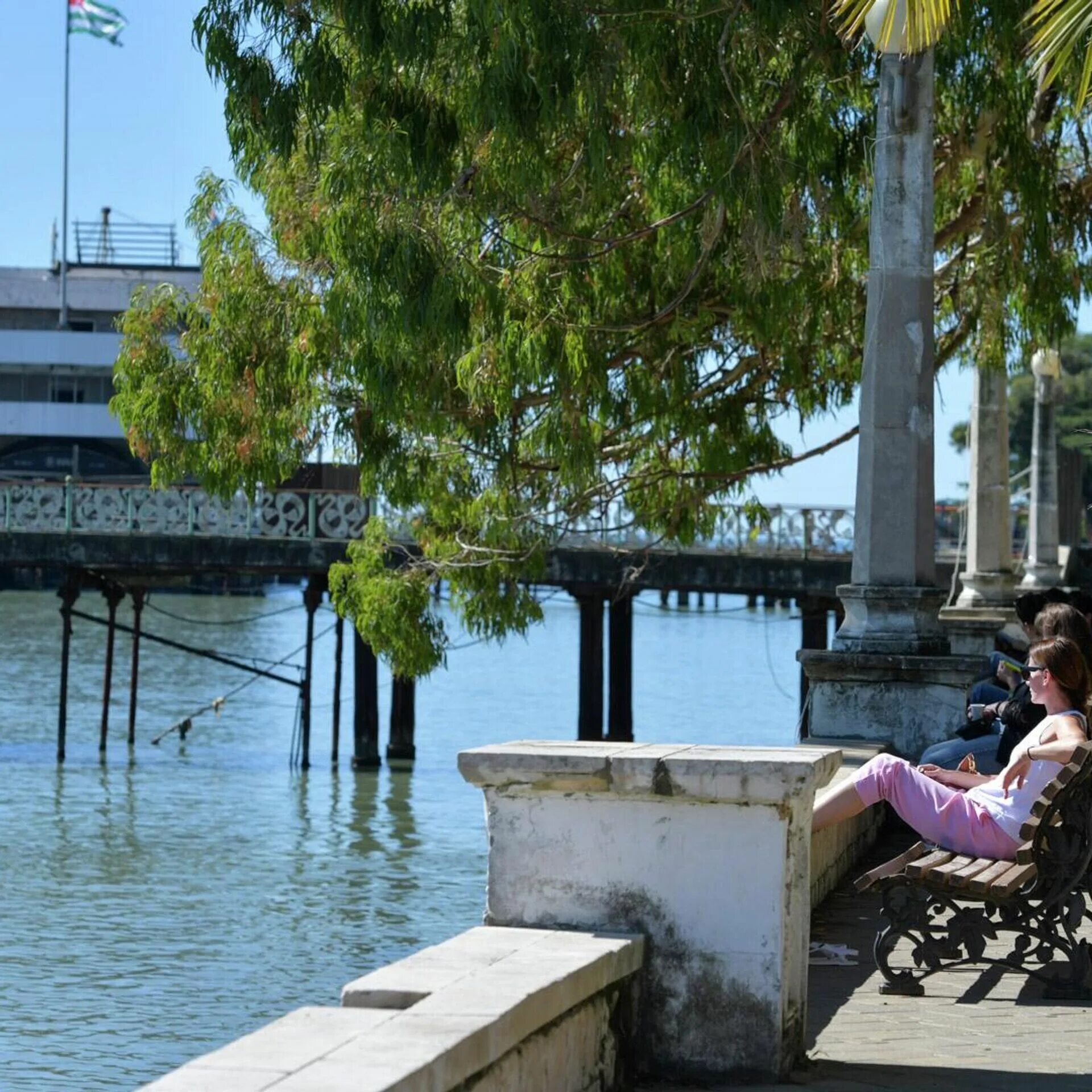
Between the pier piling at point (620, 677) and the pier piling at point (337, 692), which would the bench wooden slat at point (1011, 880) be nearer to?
the pier piling at point (337, 692)

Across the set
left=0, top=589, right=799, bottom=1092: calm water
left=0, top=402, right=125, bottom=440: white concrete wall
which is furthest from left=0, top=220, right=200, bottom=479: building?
left=0, top=589, right=799, bottom=1092: calm water

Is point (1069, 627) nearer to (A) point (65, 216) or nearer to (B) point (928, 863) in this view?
(B) point (928, 863)

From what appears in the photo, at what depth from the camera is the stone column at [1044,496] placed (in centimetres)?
2255

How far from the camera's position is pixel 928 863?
225 inches

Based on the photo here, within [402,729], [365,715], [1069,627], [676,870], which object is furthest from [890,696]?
[402,729]

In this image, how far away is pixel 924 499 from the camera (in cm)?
920

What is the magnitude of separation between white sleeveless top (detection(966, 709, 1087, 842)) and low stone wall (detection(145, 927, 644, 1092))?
1.88 metres

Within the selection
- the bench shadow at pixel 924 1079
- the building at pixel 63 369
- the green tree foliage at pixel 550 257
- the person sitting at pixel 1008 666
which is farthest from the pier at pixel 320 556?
the building at pixel 63 369

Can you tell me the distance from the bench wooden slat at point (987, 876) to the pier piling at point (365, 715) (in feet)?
75.2

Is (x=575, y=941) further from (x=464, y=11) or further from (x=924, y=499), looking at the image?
(x=464, y=11)

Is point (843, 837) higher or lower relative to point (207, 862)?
higher

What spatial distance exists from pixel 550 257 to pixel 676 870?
8131 mm

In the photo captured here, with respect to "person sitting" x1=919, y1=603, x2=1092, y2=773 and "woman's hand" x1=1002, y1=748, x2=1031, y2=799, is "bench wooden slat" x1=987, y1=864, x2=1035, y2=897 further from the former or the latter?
"person sitting" x1=919, y1=603, x2=1092, y2=773

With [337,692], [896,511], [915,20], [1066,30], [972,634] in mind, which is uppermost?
[915,20]
